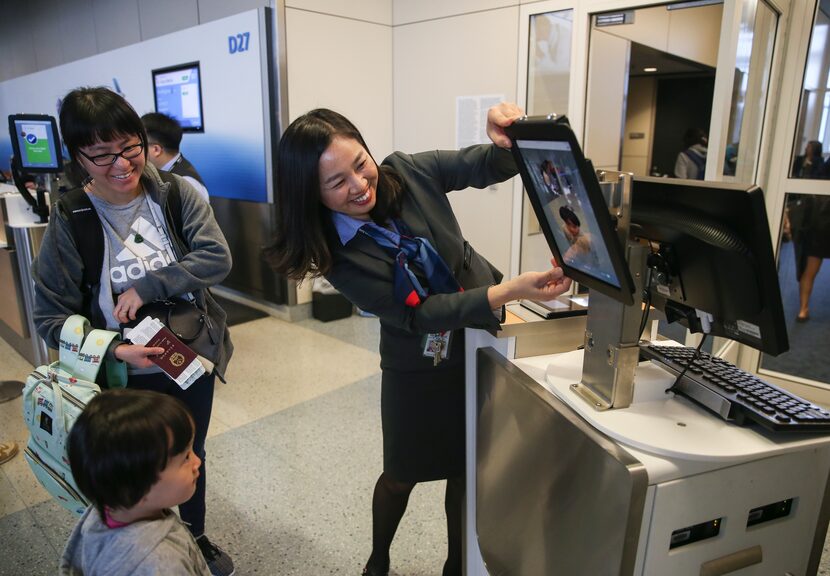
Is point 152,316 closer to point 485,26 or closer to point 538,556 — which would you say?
point 538,556

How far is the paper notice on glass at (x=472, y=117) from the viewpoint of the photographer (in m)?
3.89

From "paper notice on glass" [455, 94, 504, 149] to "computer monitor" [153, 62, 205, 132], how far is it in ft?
7.78

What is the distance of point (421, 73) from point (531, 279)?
11.8ft

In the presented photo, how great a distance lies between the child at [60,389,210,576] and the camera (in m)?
0.98

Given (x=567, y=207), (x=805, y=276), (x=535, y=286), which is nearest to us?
(x=567, y=207)

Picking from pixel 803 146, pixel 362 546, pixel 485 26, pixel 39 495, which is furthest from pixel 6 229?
pixel 803 146

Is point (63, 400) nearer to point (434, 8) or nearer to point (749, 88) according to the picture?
point (749, 88)

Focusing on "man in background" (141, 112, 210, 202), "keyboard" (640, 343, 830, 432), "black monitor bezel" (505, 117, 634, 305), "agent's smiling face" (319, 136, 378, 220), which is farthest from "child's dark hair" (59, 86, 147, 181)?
"man in background" (141, 112, 210, 202)

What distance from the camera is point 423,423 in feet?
5.07

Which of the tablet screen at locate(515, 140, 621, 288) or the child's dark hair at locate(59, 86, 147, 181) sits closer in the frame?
the tablet screen at locate(515, 140, 621, 288)

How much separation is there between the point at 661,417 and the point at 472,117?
3299 mm

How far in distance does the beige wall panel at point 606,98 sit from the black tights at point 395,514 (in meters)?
2.88

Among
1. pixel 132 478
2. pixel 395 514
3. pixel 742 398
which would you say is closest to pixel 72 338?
pixel 132 478

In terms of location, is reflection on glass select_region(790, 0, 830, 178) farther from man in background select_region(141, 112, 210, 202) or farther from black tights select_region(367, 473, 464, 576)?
man in background select_region(141, 112, 210, 202)
